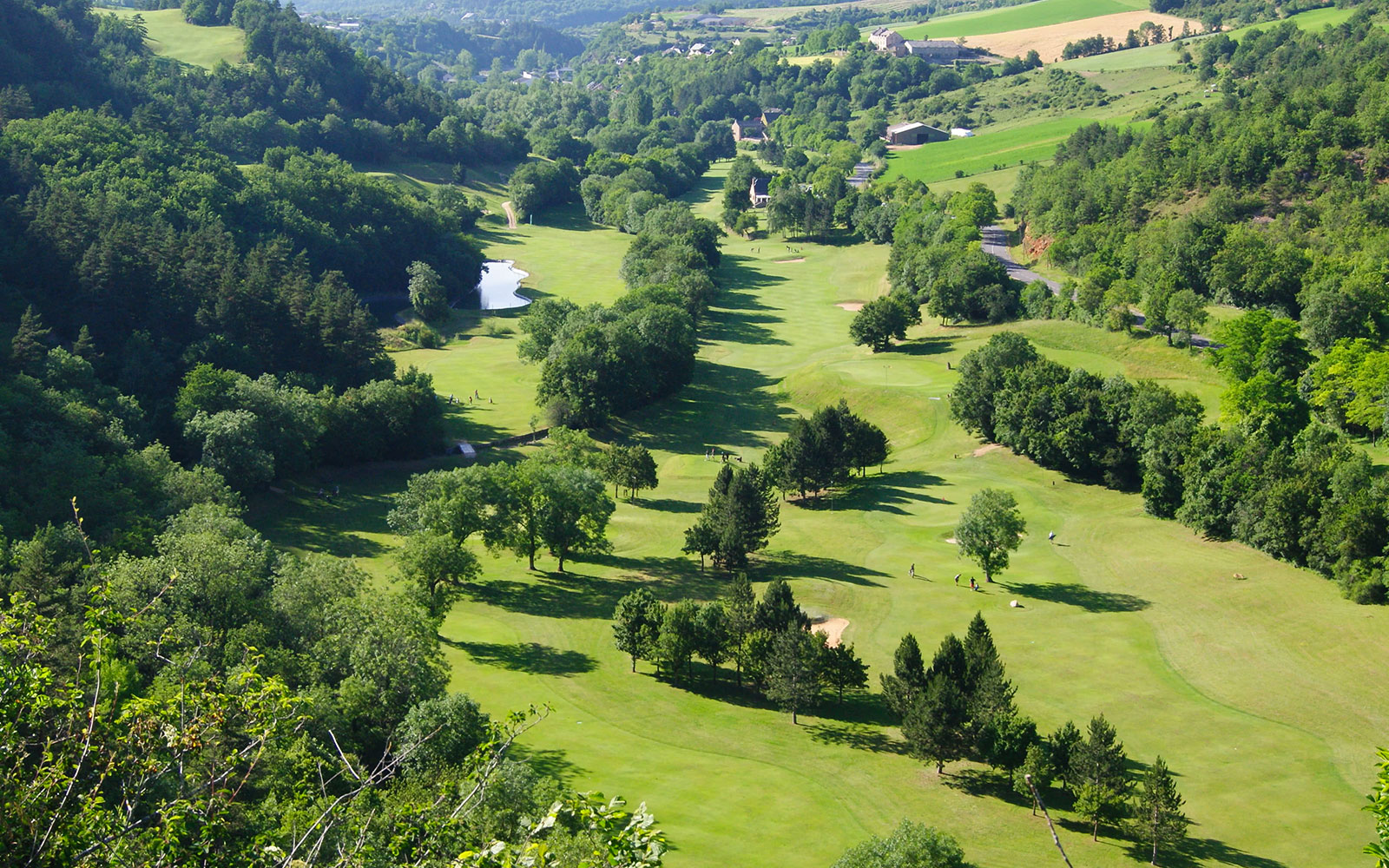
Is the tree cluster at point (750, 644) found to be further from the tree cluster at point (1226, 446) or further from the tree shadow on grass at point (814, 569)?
the tree cluster at point (1226, 446)

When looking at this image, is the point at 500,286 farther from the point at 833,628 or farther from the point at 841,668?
the point at 841,668

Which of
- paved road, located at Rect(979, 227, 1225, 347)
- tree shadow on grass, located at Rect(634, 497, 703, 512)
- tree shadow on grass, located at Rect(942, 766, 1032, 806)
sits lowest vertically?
tree shadow on grass, located at Rect(634, 497, 703, 512)

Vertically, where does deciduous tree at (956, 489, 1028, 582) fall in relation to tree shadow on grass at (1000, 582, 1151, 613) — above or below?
above

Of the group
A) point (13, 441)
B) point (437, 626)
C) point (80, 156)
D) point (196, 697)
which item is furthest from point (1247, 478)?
point (80, 156)

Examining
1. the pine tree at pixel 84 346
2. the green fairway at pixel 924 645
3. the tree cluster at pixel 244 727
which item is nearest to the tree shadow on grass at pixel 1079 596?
the green fairway at pixel 924 645

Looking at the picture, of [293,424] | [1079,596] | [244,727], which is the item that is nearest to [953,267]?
[1079,596]

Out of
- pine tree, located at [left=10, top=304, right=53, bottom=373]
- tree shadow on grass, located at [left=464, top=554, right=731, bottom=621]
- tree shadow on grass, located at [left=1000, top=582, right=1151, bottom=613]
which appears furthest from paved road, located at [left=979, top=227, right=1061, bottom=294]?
pine tree, located at [left=10, top=304, right=53, bottom=373]

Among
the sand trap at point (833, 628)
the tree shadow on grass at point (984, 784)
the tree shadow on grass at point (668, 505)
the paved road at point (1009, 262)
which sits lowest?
the tree shadow on grass at point (668, 505)

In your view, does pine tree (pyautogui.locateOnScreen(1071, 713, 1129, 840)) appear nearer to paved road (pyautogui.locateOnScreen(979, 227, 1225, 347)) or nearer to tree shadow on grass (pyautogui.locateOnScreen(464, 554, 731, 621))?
tree shadow on grass (pyautogui.locateOnScreen(464, 554, 731, 621))
